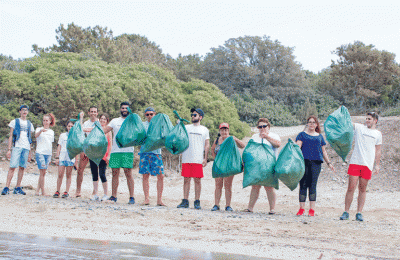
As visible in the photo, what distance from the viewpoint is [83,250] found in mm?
3953

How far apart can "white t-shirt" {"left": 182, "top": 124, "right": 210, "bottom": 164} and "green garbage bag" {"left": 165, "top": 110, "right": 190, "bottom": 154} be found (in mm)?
251

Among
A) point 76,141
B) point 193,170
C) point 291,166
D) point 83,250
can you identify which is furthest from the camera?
point 76,141

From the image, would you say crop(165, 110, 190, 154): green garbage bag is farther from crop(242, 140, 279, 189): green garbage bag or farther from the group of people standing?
crop(242, 140, 279, 189): green garbage bag

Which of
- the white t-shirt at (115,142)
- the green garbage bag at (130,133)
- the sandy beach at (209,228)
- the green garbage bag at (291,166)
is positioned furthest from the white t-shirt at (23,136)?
the green garbage bag at (291,166)

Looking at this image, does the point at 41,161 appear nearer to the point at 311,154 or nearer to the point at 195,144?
the point at 195,144

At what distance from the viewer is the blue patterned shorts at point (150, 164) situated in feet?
20.9

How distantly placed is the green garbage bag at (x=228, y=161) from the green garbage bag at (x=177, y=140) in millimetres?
540

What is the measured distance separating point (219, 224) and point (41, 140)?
3.89 metres

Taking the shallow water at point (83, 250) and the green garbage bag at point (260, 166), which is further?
the green garbage bag at point (260, 166)

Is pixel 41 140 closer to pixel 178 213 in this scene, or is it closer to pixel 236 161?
pixel 178 213

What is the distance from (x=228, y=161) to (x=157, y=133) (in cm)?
117

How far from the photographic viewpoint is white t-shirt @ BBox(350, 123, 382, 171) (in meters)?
5.82

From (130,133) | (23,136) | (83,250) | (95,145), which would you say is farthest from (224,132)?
(23,136)

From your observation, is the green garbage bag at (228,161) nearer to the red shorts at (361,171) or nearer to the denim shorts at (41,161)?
the red shorts at (361,171)
